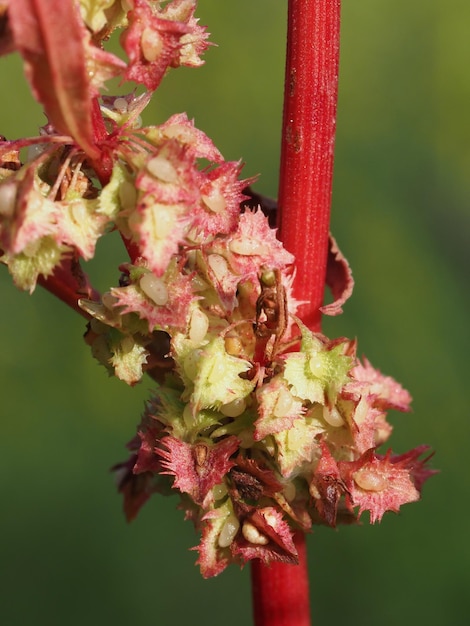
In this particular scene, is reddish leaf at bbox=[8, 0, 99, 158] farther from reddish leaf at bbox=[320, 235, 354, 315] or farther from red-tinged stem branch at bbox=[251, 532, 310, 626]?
red-tinged stem branch at bbox=[251, 532, 310, 626]

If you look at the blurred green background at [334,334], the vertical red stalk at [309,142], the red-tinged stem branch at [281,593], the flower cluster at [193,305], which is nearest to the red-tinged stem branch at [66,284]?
the flower cluster at [193,305]

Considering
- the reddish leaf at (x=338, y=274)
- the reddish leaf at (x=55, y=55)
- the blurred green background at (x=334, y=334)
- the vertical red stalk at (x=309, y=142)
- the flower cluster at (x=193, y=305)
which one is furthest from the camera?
the blurred green background at (x=334, y=334)

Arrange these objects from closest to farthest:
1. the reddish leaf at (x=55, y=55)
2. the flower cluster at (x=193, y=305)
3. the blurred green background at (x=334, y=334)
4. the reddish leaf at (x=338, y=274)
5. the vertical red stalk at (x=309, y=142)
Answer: the reddish leaf at (x=55, y=55) → the flower cluster at (x=193, y=305) → the vertical red stalk at (x=309, y=142) → the reddish leaf at (x=338, y=274) → the blurred green background at (x=334, y=334)

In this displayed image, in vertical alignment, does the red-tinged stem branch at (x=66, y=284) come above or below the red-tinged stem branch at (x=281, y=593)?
above

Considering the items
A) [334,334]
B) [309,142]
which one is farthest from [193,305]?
[334,334]

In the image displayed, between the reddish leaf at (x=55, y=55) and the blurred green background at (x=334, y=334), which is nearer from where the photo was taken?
the reddish leaf at (x=55, y=55)

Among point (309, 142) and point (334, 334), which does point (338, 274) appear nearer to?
point (309, 142)

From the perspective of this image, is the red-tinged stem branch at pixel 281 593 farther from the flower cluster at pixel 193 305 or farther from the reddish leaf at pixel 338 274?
the reddish leaf at pixel 338 274

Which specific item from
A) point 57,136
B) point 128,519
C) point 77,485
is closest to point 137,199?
point 57,136
